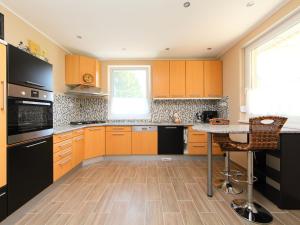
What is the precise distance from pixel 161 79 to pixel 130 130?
146 cm

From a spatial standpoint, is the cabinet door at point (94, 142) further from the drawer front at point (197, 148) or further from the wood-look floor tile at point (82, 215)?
the drawer front at point (197, 148)

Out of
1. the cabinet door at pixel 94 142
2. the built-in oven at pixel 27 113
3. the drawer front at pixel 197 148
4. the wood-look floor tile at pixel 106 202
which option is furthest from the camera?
the drawer front at pixel 197 148

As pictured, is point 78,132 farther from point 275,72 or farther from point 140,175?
point 275,72

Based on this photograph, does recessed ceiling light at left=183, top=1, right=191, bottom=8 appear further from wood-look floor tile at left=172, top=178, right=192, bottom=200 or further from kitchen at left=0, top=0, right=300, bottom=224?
wood-look floor tile at left=172, top=178, right=192, bottom=200

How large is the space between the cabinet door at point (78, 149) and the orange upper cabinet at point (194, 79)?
2.61 meters

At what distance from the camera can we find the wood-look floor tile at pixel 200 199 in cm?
191

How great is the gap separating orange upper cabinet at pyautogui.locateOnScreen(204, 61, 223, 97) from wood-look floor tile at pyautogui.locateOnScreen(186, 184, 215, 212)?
7.70 feet

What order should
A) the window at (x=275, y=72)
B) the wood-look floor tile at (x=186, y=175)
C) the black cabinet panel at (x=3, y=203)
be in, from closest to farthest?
the black cabinet panel at (x=3, y=203) → the window at (x=275, y=72) → the wood-look floor tile at (x=186, y=175)

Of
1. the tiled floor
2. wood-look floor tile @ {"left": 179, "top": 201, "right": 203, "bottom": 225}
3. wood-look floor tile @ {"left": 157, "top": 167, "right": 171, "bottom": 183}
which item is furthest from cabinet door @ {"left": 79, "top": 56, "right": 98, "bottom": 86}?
wood-look floor tile @ {"left": 179, "top": 201, "right": 203, "bottom": 225}

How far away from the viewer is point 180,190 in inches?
93.3

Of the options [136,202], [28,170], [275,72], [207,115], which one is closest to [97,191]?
[136,202]

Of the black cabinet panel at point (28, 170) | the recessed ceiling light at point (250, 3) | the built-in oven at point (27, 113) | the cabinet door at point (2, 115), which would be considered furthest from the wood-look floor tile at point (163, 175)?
the recessed ceiling light at point (250, 3)

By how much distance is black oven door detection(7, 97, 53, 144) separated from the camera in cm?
162

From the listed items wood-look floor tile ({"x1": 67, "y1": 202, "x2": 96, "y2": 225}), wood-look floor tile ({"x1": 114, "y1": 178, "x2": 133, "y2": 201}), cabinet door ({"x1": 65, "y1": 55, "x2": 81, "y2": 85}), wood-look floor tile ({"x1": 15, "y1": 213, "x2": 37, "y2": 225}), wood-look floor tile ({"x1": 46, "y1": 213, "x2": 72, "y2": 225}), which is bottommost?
Answer: wood-look floor tile ({"x1": 15, "y1": 213, "x2": 37, "y2": 225})
